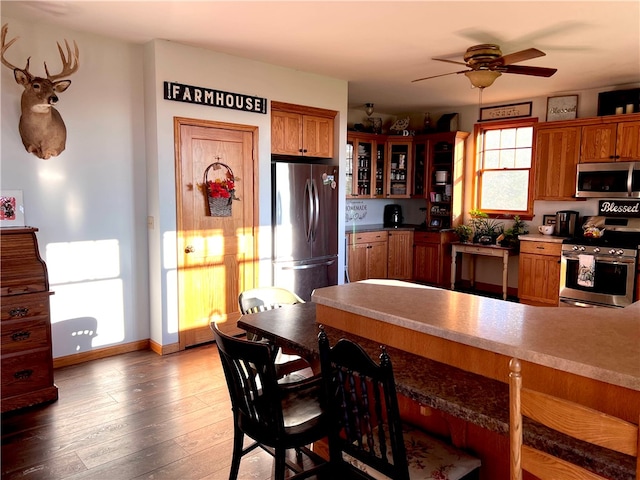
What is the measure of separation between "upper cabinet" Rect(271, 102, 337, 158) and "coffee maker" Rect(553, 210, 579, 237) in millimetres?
3116

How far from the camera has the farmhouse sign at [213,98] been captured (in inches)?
159

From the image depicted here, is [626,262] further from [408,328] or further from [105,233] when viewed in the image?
[105,233]

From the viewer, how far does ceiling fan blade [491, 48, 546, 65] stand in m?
3.30

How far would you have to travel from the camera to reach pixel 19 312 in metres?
3.09

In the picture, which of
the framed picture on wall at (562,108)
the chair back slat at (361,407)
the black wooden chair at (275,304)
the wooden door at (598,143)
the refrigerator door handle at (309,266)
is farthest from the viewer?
the framed picture on wall at (562,108)

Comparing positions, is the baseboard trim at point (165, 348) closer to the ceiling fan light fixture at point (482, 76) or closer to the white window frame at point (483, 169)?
the ceiling fan light fixture at point (482, 76)

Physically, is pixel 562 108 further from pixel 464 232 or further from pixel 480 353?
pixel 480 353

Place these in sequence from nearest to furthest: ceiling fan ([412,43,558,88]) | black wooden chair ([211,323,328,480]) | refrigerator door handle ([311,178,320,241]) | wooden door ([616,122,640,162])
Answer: black wooden chair ([211,323,328,480])
ceiling fan ([412,43,558,88])
refrigerator door handle ([311,178,320,241])
wooden door ([616,122,640,162])

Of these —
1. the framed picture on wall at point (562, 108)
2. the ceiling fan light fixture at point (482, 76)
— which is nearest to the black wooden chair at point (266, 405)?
the ceiling fan light fixture at point (482, 76)

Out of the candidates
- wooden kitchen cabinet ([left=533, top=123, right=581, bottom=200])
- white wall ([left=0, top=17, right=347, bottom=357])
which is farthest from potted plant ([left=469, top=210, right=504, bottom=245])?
white wall ([left=0, top=17, right=347, bottom=357])

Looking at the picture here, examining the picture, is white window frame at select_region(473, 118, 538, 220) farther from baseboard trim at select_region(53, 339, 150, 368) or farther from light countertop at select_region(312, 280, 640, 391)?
baseboard trim at select_region(53, 339, 150, 368)

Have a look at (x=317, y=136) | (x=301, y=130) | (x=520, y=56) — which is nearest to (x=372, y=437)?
(x=520, y=56)

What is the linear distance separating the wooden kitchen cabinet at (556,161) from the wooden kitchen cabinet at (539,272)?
0.73 meters

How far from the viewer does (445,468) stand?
162cm
